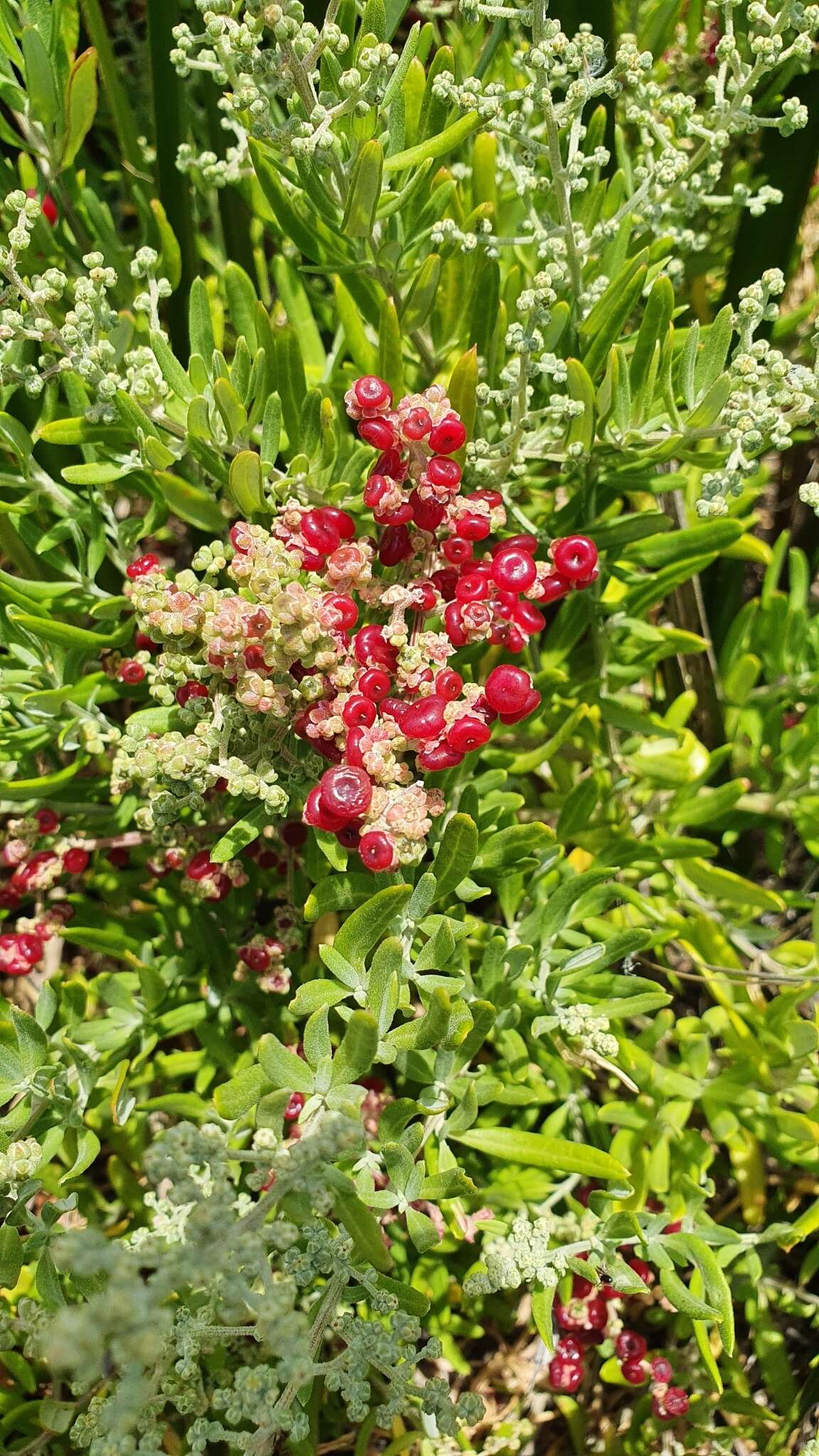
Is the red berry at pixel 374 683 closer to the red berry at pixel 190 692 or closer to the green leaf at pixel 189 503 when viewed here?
the red berry at pixel 190 692

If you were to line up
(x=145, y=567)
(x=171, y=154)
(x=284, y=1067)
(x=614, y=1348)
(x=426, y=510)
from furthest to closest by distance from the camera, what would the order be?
1. (x=614, y=1348)
2. (x=171, y=154)
3. (x=145, y=567)
4. (x=426, y=510)
5. (x=284, y=1067)

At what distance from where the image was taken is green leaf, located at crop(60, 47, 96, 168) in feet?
6.29

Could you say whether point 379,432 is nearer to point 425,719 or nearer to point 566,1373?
point 425,719

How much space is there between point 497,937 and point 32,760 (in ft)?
3.29

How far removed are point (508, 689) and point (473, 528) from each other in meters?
0.24

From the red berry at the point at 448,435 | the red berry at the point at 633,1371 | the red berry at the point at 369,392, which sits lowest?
the red berry at the point at 633,1371

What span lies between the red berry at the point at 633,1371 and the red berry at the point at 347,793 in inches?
58.7

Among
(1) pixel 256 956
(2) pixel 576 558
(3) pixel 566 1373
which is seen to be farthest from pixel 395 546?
(3) pixel 566 1373

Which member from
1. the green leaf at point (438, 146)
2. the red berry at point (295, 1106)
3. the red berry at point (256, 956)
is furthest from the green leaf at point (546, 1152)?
the green leaf at point (438, 146)

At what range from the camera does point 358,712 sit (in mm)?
1502

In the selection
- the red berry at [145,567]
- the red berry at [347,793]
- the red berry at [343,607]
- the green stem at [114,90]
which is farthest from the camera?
the green stem at [114,90]

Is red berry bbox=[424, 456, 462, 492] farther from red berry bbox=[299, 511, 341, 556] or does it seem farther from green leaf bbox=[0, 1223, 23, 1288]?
green leaf bbox=[0, 1223, 23, 1288]

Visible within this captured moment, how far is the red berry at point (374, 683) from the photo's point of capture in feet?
5.06

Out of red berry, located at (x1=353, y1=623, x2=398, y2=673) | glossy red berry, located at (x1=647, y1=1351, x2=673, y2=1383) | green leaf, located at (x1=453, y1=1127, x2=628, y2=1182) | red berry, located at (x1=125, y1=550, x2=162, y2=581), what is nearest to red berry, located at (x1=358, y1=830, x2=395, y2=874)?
red berry, located at (x1=353, y1=623, x2=398, y2=673)
